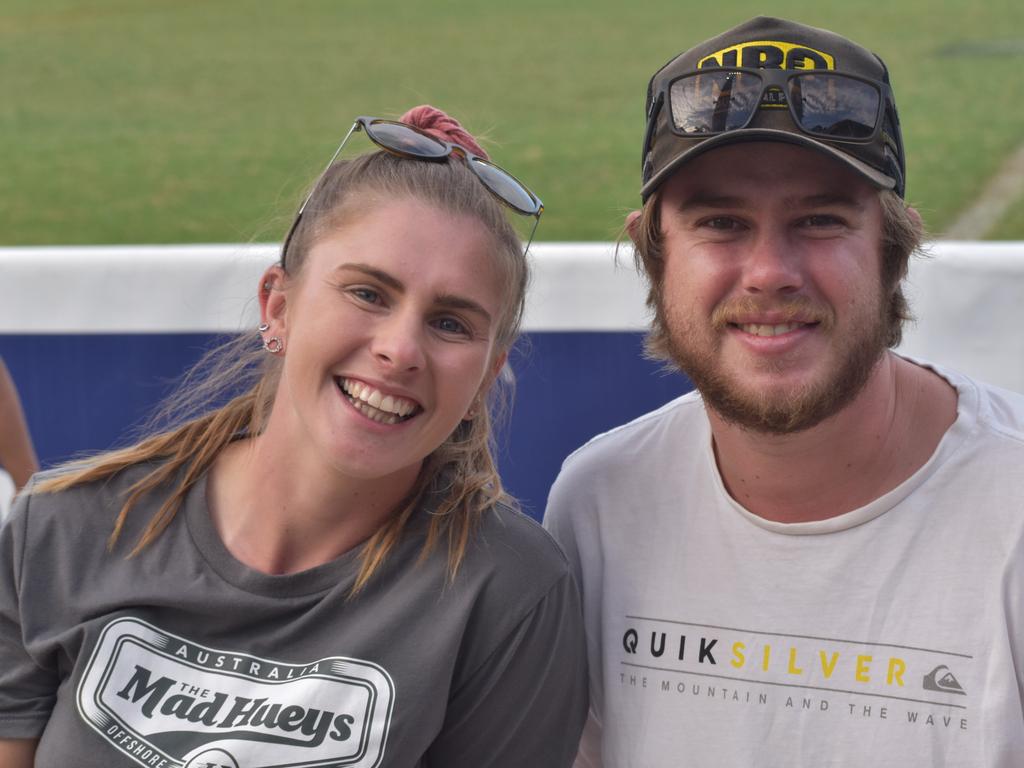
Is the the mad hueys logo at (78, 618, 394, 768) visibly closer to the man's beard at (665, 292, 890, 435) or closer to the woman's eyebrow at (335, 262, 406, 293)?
the woman's eyebrow at (335, 262, 406, 293)

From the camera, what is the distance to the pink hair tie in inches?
88.3

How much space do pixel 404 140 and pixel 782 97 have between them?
0.61 m

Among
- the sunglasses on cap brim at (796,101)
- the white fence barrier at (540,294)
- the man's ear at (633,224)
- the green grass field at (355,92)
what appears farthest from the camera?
the green grass field at (355,92)

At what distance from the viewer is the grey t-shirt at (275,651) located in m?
1.96

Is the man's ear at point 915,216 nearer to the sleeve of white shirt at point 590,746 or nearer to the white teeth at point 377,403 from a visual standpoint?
the white teeth at point 377,403

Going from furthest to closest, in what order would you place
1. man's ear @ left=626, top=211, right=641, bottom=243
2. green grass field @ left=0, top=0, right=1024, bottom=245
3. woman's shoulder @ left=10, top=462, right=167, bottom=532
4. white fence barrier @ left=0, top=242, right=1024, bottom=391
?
1. green grass field @ left=0, top=0, right=1024, bottom=245
2. white fence barrier @ left=0, top=242, right=1024, bottom=391
3. man's ear @ left=626, top=211, right=641, bottom=243
4. woman's shoulder @ left=10, top=462, right=167, bottom=532

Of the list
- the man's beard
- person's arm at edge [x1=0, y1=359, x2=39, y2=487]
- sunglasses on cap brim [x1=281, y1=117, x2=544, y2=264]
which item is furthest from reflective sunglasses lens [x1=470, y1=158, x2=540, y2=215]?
person's arm at edge [x1=0, y1=359, x2=39, y2=487]

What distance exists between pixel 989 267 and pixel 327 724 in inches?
76.9

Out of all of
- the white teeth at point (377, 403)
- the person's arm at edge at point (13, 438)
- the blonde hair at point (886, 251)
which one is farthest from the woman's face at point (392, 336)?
the person's arm at edge at point (13, 438)

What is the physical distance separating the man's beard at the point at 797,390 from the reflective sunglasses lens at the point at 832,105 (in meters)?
0.27

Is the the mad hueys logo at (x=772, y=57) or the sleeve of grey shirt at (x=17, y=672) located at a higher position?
the the mad hueys logo at (x=772, y=57)

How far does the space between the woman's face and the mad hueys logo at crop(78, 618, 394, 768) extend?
33 cm

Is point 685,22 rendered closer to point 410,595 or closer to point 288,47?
point 288,47

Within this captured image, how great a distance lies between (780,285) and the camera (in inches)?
79.4
